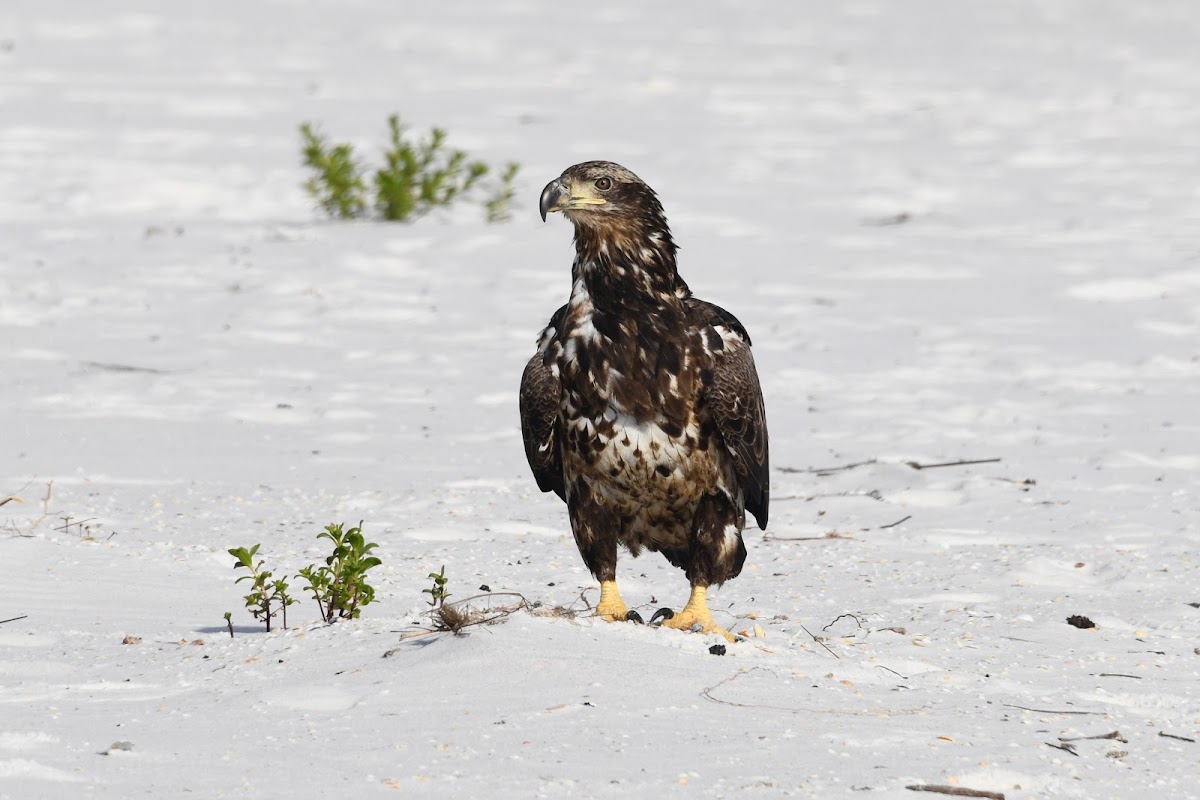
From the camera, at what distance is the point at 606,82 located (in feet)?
61.8

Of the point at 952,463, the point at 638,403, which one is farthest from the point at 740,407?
the point at 952,463

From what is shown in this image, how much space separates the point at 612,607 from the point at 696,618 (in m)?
0.30

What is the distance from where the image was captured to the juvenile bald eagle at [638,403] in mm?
5836

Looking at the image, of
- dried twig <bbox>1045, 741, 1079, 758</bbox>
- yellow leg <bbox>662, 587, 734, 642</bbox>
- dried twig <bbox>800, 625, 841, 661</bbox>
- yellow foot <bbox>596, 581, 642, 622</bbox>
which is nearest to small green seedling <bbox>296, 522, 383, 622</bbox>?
yellow foot <bbox>596, 581, 642, 622</bbox>

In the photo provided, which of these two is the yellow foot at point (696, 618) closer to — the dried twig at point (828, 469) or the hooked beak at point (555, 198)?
the hooked beak at point (555, 198)

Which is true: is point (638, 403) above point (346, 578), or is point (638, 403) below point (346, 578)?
above

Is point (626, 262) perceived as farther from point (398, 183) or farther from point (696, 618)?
point (398, 183)

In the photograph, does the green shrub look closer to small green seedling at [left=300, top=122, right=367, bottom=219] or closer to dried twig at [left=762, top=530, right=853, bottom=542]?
small green seedling at [left=300, top=122, right=367, bottom=219]

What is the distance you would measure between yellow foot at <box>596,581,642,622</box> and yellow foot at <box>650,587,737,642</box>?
123 millimetres

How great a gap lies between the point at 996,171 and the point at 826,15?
7.34 m

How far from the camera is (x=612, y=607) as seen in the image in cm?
608

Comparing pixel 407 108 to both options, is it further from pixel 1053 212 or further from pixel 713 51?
pixel 1053 212

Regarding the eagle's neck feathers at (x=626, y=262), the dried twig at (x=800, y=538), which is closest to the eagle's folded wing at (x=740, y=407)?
the eagle's neck feathers at (x=626, y=262)

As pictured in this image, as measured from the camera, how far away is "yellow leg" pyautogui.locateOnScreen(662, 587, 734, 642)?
19.4ft
